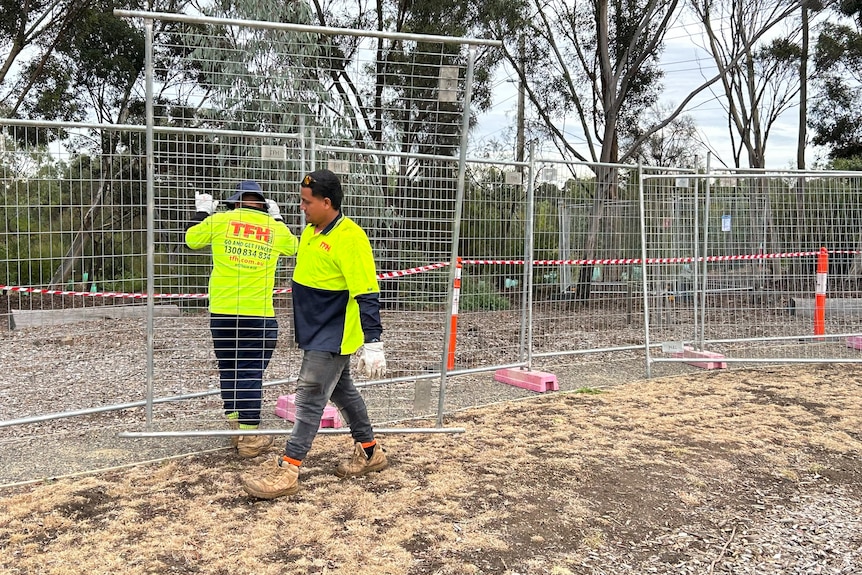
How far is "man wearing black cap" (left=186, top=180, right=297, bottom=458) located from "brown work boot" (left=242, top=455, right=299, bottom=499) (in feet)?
2.45

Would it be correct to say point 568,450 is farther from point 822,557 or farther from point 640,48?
point 640,48

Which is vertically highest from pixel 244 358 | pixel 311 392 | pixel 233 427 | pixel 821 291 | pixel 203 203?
pixel 203 203

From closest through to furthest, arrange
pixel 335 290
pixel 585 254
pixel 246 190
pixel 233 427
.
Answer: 1. pixel 335 290
2. pixel 246 190
3. pixel 233 427
4. pixel 585 254

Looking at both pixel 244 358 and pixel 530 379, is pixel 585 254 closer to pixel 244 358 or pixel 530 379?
pixel 530 379

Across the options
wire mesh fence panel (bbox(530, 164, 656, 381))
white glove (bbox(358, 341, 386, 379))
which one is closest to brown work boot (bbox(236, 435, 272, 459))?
white glove (bbox(358, 341, 386, 379))

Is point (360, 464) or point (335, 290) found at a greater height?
point (335, 290)

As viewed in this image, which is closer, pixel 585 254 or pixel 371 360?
pixel 371 360

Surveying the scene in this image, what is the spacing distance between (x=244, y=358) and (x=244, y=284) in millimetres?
539

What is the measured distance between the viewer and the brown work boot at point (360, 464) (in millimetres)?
4359

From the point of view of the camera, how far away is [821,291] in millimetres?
8750

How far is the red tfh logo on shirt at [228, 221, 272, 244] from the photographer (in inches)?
181

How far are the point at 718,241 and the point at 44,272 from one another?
7624mm

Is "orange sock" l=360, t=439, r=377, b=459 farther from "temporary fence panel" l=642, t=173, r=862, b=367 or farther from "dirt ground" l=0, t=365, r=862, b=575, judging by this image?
"temporary fence panel" l=642, t=173, r=862, b=367

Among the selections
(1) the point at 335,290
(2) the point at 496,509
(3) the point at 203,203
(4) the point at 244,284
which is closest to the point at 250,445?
(4) the point at 244,284
